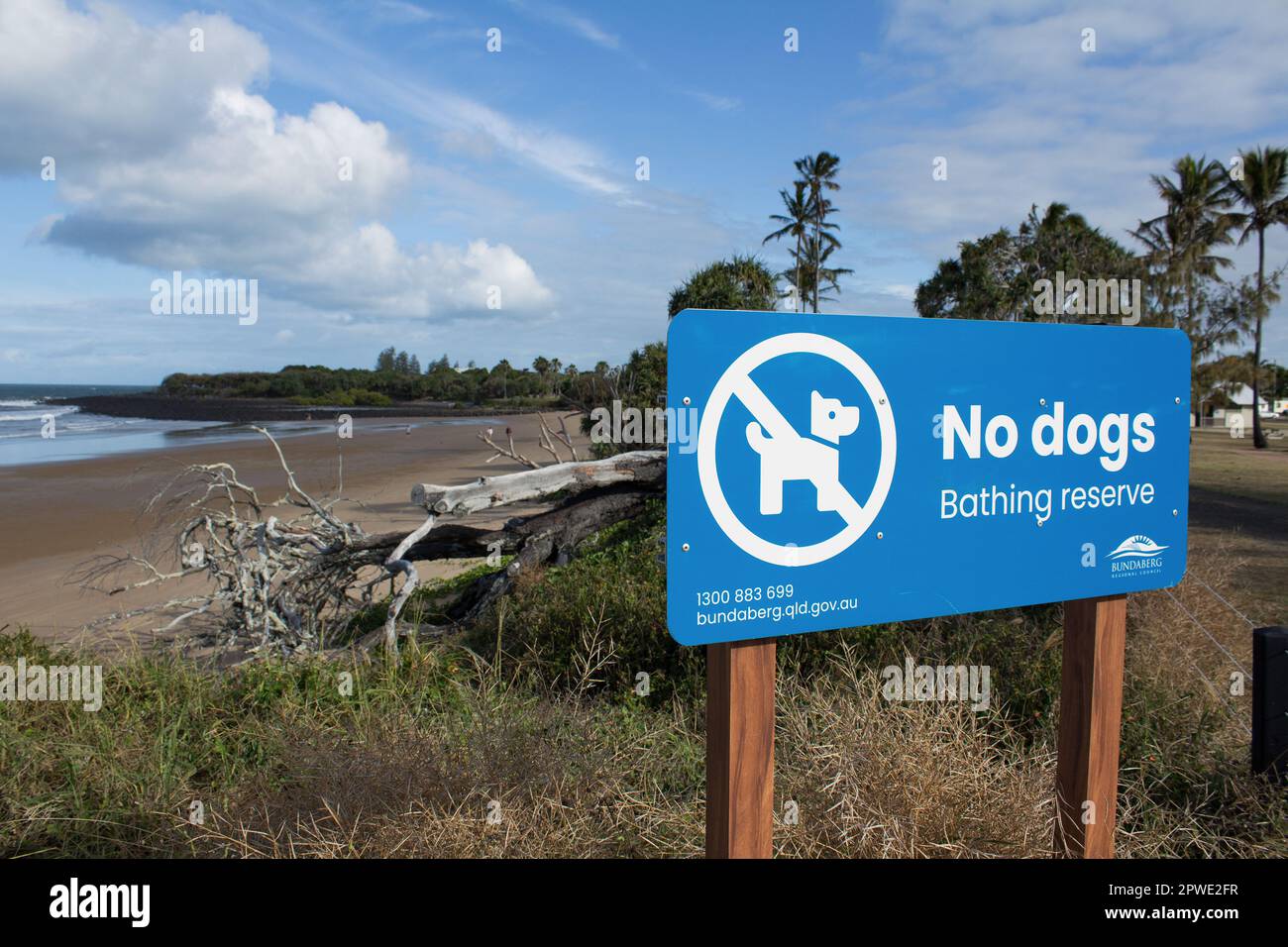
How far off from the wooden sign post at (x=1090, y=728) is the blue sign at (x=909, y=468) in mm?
145

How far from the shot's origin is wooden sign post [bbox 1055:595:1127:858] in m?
2.82

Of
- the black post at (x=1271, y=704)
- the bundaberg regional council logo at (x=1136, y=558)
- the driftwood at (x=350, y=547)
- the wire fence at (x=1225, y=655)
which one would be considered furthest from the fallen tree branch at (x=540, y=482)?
the black post at (x=1271, y=704)

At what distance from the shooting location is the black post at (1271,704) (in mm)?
3670

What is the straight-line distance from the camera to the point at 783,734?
393cm
